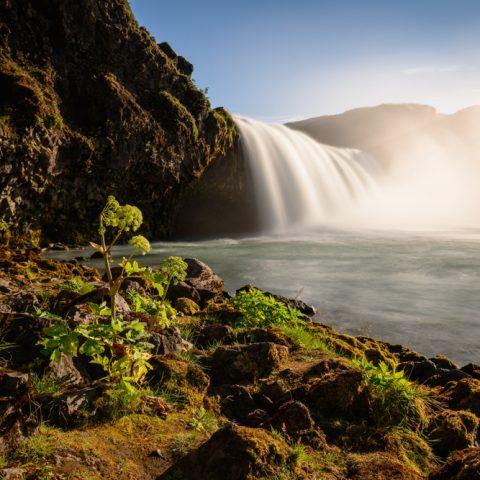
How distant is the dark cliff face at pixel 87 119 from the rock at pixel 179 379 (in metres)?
14.8

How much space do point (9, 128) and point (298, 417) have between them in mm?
16366

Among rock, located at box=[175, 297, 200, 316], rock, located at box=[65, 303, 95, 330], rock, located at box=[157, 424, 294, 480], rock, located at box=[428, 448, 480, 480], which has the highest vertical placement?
rock, located at box=[65, 303, 95, 330]

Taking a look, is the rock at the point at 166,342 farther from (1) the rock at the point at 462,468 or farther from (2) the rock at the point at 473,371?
(2) the rock at the point at 473,371

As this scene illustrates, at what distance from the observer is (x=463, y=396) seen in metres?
4.23

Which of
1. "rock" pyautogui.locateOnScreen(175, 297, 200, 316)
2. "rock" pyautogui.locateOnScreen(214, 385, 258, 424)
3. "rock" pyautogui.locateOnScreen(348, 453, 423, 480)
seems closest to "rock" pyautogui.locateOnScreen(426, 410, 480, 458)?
"rock" pyautogui.locateOnScreen(348, 453, 423, 480)

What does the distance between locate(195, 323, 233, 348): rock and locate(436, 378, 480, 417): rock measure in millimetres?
2526

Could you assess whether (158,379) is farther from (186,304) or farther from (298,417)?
(186,304)

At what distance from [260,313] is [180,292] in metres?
2.40

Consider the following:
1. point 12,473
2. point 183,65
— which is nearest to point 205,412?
point 12,473

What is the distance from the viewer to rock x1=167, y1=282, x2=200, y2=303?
7836 millimetres

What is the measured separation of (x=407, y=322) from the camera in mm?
9133

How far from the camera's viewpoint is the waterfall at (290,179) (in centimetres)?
3114

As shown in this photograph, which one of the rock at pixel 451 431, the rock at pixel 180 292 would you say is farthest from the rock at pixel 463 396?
the rock at pixel 180 292

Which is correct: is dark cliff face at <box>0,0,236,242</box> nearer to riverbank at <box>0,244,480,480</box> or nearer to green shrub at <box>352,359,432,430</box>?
riverbank at <box>0,244,480,480</box>
